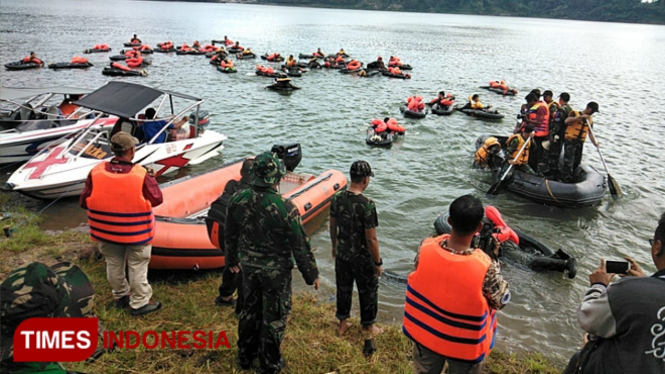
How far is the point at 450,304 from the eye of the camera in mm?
2857

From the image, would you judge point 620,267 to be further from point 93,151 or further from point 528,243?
point 93,151

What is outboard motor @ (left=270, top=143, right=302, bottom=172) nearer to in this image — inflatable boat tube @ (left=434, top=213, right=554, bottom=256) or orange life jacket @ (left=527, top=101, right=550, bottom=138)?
inflatable boat tube @ (left=434, top=213, right=554, bottom=256)

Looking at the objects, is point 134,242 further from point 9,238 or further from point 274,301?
point 9,238

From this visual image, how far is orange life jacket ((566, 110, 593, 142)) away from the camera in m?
9.64

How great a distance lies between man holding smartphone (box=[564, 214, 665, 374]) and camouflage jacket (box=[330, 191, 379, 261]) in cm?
206

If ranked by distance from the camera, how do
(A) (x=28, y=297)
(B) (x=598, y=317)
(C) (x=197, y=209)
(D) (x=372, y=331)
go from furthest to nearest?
(C) (x=197, y=209)
(D) (x=372, y=331)
(B) (x=598, y=317)
(A) (x=28, y=297)

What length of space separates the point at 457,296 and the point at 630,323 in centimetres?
94

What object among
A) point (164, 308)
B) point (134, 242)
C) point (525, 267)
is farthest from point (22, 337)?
point (525, 267)

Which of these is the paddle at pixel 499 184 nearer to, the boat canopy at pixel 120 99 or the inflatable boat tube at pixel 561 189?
the inflatable boat tube at pixel 561 189

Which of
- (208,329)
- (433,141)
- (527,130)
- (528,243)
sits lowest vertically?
(433,141)

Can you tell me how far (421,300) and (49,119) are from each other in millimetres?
10252

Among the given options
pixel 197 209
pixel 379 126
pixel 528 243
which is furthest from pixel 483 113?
pixel 197 209

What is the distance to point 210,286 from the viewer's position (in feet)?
19.0

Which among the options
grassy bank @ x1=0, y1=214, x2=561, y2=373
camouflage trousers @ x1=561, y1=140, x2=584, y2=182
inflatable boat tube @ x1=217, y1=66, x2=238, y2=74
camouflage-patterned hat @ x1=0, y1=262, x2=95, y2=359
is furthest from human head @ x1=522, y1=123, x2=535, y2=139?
inflatable boat tube @ x1=217, y1=66, x2=238, y2=74
